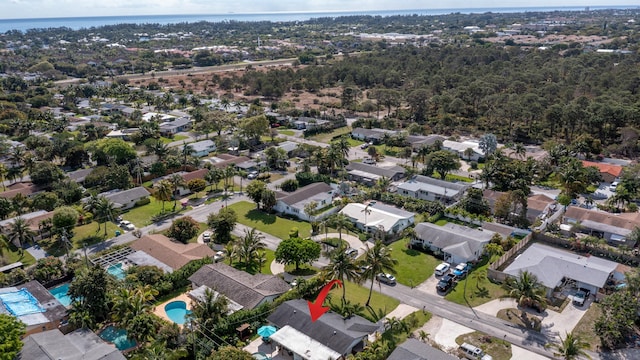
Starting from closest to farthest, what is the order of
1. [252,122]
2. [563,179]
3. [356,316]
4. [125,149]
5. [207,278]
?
1. [356,316]
2. [207,278]
3. [563,179]
4. [125,149]
5. [252,122]

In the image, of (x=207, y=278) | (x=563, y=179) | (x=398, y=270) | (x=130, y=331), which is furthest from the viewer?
(x=563, y=179)

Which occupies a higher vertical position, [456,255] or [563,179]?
[563,179]

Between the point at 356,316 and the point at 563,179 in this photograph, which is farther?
the point at 563,179

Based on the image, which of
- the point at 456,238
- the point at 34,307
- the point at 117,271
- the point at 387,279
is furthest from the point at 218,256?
the point at 456,238

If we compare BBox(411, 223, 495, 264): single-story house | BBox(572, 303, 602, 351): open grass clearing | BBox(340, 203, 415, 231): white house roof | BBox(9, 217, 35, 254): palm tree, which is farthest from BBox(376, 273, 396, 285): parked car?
BBox(9, 217, 35, 254): palm tree

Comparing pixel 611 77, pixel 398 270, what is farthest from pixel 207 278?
pixel 611 77

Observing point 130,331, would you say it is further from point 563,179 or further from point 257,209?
point 563,179
